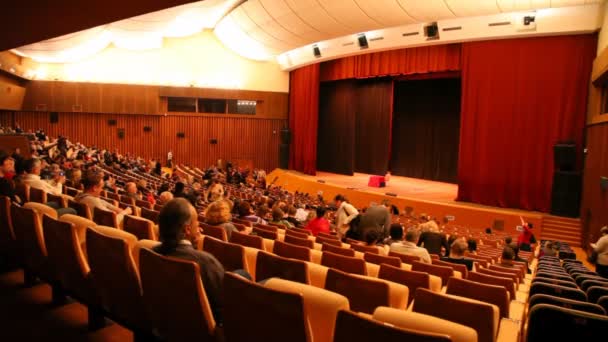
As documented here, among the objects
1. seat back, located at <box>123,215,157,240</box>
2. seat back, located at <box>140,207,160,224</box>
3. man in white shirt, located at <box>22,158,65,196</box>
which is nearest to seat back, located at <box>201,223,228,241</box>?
seat back, located at <box>123,215,157,240</box>

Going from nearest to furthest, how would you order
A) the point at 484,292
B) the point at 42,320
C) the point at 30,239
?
the point at 42,320, the point at 484,292, the point at 30,239

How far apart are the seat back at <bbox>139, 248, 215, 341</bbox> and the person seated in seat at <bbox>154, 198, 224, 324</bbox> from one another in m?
0.15

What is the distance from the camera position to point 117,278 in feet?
8.22

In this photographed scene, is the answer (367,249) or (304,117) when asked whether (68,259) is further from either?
(304,117)

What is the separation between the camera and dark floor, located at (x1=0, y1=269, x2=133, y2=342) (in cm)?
263

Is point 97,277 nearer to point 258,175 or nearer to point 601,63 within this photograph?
point 601,63

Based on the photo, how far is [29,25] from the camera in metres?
3.69

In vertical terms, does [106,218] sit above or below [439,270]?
above

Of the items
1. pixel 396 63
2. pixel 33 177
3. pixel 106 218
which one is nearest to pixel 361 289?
pixel 106 218

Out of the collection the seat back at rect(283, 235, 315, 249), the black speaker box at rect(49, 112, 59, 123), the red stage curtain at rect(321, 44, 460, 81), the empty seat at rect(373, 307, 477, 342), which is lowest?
the seat back at rect(283, 235, 315, 249)

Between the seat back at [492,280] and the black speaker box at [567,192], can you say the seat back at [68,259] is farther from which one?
the black speaker box at [567,192]

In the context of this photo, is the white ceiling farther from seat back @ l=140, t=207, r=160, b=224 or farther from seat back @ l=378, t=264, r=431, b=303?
seat back @ l=378, t=264, r=431, b=303

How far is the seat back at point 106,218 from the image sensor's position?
375cm

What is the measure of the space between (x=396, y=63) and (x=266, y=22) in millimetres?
5488
